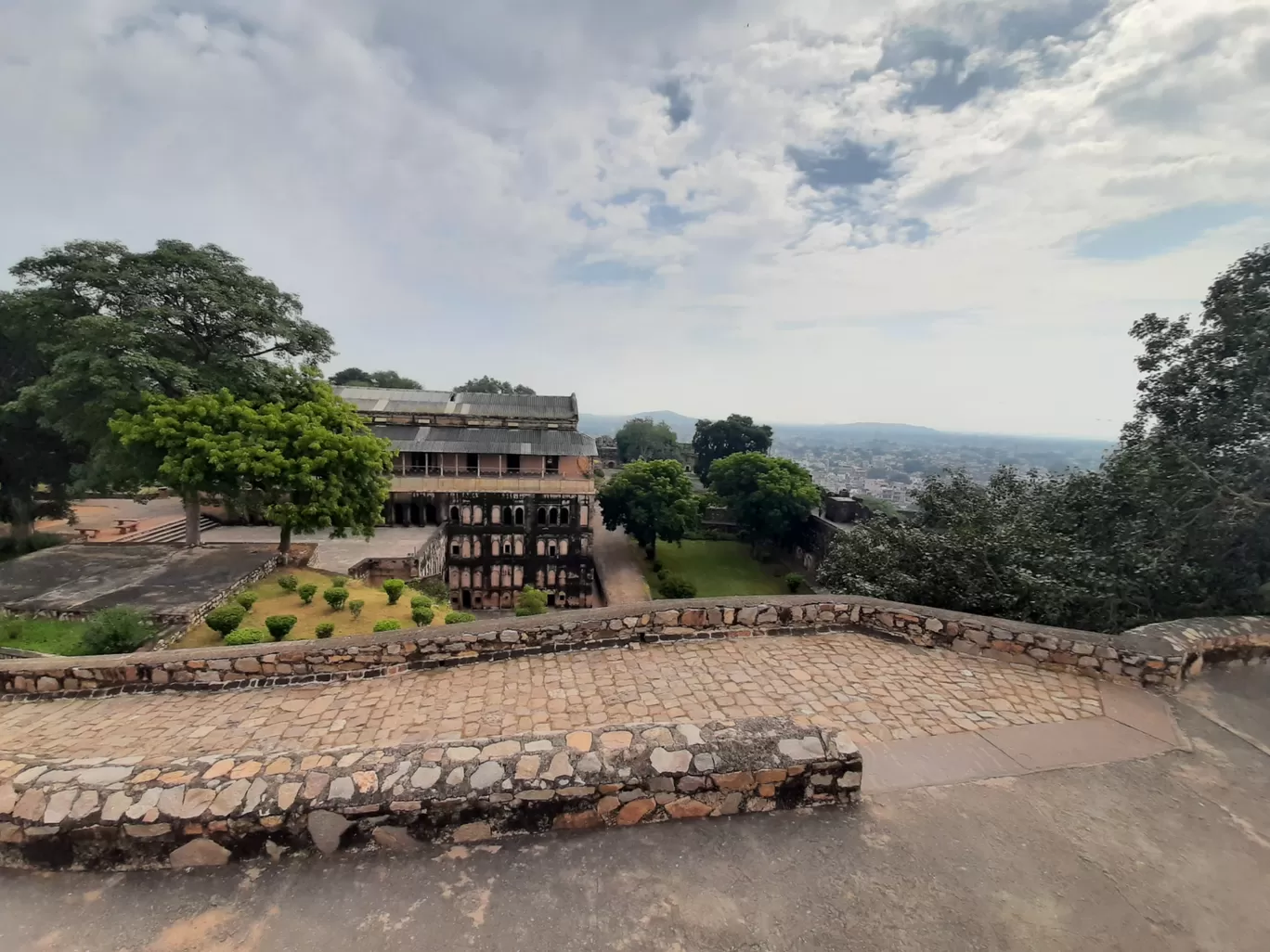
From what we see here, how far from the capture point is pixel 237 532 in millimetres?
24156

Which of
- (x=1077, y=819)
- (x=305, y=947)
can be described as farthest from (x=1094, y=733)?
(x=305, y=947)

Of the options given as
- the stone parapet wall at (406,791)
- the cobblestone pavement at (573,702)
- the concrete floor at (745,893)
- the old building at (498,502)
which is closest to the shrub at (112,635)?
the cobblestone pavement at (573,702)

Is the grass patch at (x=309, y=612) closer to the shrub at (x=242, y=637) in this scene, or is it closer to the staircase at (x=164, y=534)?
the shrub at (x=242, y=637)

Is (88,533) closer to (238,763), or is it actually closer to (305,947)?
(238,763)

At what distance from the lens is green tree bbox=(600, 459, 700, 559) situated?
35500 millimetres

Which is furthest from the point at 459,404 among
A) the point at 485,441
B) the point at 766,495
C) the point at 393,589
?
the point at 393,589

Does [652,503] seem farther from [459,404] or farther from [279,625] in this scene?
[279,625]

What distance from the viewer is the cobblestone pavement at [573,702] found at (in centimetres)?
619

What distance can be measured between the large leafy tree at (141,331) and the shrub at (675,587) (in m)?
20.2

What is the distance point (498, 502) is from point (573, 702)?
24.2 metres

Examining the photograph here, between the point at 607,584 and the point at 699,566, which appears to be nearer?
the point at 607,584

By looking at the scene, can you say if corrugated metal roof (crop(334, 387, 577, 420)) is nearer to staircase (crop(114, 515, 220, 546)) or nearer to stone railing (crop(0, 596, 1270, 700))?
staircase (crop(114, 515, 220, 546))

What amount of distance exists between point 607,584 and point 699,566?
24.8 ft

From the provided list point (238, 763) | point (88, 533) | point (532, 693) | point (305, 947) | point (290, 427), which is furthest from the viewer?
point (88, 533)
